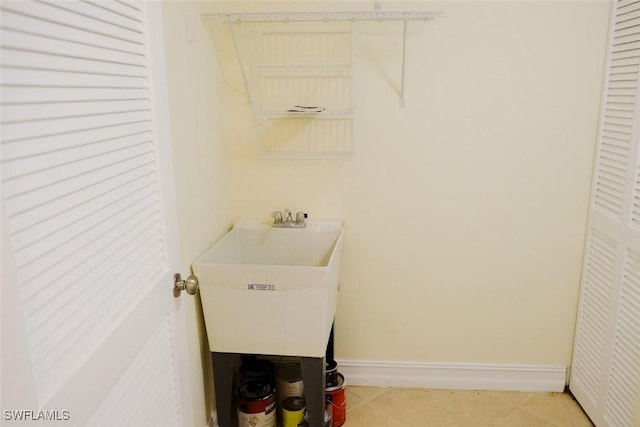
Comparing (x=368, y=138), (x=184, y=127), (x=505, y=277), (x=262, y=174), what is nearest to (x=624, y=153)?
(x=505, y=277)

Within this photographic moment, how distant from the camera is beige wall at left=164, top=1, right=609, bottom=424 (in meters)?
2.01

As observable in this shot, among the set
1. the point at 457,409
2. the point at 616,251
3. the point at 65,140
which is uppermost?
the point at 65,140

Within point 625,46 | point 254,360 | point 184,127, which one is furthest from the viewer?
point 254,360

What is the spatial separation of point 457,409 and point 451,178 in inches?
42.8

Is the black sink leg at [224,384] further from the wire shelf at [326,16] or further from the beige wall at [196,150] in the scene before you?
the wire shelf at [326,16]

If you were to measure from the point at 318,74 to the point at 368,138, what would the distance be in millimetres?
366

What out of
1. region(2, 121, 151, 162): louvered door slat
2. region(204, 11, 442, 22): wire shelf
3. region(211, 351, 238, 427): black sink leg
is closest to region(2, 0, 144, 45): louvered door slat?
region(2, 121, 151, 162): louvered door slat

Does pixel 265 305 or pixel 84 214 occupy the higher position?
pixel 84 214

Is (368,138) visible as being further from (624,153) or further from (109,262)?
(109,262)

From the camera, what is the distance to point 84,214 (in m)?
0.92

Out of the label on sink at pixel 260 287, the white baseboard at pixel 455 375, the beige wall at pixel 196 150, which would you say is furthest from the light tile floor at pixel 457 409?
the label on sink at pixel 260 287

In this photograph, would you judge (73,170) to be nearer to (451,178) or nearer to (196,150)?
(196,150)

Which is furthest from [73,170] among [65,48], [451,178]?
[451,178]

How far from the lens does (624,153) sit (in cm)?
185
